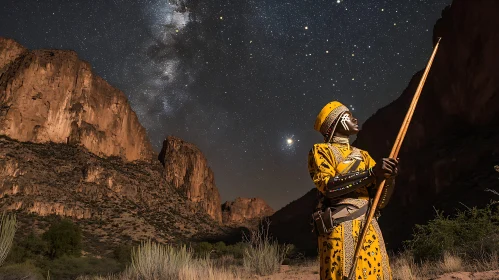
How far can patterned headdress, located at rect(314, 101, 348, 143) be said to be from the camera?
10.1ft

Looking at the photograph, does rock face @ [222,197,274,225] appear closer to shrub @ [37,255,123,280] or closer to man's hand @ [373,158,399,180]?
shrub @ [37,255,123,280]

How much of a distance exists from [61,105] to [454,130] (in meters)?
112

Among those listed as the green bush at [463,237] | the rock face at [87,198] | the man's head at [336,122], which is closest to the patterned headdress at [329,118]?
the man's head at [336,122]


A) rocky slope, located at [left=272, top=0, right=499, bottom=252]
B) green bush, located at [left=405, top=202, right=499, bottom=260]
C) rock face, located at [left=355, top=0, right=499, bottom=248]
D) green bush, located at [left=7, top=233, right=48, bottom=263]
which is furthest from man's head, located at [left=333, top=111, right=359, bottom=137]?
green bush, located at [left=7, top=233, right=48, bottom=263]

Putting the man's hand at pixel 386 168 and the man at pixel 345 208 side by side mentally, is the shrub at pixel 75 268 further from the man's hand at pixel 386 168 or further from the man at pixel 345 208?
the man's hand at pixel 386 168

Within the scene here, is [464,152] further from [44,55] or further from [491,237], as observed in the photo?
[44,55]

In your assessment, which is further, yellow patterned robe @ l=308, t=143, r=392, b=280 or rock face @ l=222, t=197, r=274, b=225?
rock face @ l=222, t=197, r=274, b=225

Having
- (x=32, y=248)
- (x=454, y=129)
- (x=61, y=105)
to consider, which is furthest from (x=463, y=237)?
(x=61, y=105)

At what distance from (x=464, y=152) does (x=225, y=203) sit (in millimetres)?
143206

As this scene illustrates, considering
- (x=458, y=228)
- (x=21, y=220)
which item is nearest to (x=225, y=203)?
(x=21, y=220)

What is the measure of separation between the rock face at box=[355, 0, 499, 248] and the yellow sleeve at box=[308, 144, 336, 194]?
90.3 ft

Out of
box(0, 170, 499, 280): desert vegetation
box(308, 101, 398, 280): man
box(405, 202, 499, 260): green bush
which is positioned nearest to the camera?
box(308, 101, 398, 280): man

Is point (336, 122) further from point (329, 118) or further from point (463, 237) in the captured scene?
point (463, 237)

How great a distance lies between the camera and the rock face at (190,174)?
→ 13588cm
